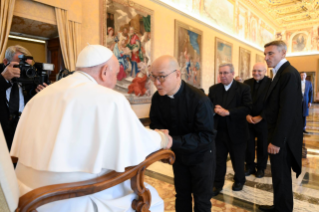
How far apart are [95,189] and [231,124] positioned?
2.55 meters

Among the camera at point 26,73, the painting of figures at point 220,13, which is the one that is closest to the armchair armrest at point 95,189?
the camera at point 26,73

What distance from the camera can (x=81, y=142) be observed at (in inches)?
51.7

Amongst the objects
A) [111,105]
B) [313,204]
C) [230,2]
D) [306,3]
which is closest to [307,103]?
[313,204]

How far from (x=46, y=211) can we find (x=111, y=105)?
721mm

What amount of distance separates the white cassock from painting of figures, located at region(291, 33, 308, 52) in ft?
75.1

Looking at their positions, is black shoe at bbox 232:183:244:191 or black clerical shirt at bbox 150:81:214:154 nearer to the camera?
black clerical shirt at bbox 150:81:214:154

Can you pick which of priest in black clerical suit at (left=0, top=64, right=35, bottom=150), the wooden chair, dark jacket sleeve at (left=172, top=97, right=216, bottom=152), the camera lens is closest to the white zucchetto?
the wooden chair

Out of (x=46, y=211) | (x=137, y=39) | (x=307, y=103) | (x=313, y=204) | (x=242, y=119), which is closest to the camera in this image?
(x=46, y=211)

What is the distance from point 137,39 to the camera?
7.12 metres

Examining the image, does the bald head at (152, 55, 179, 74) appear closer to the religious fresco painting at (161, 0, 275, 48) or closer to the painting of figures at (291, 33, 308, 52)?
the religious fresco painting at (161, 0, 275, 48)

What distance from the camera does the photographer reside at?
254 centimetres

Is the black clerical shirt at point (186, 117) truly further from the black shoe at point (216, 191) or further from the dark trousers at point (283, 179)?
the black shoe at point (216, 191)

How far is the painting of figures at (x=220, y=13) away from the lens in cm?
1073

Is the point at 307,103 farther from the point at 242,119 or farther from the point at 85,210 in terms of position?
the point at 85,210
